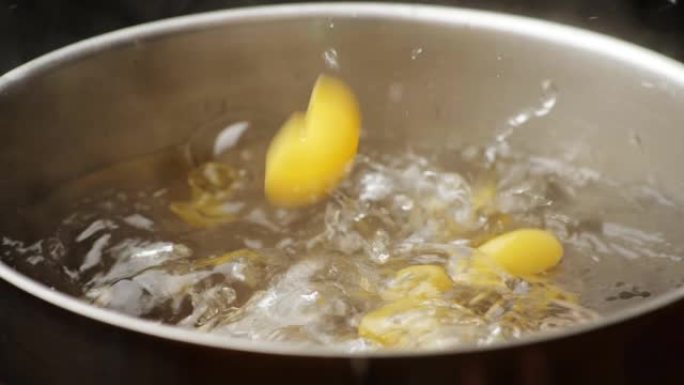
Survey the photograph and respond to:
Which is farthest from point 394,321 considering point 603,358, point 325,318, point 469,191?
point 469,191

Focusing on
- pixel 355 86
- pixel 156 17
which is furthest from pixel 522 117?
pixel 156 17

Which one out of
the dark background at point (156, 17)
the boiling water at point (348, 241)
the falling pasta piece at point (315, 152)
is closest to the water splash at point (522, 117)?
the boiling water at point (348, 241)

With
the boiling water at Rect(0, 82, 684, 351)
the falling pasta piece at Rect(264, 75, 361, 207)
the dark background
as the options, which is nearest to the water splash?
the boiling water at Rect(0, 82, 684, 351)

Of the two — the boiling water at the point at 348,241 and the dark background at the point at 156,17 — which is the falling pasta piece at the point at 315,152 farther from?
the dark background at the point at 156,17

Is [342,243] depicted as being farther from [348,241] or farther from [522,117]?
[522,117]

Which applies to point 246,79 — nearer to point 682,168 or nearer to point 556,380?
point 682,168

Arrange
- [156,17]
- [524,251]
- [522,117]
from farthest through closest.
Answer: [156,17], [522,117], [524,251]
